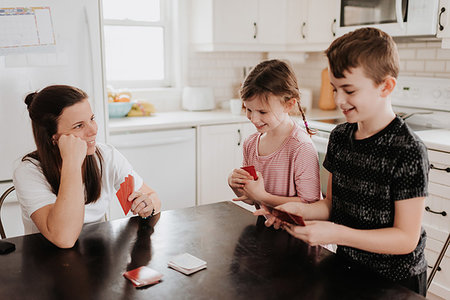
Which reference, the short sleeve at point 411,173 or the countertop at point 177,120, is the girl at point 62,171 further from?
the countertop at point 177,120

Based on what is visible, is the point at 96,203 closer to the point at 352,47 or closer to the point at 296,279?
the point at 296,279

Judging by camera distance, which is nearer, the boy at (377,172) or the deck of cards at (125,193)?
the boy at (377,172)

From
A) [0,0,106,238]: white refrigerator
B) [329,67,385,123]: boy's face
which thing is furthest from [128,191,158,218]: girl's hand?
[0,0,106,238]: white refrigerator

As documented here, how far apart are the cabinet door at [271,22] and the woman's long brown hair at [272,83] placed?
2351 millimetres

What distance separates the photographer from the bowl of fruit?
3.40 metres

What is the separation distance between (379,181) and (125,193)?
2.76ft

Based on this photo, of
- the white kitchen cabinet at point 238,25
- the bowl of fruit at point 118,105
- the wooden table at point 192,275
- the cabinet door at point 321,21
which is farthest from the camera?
the white kitchen cabinet at point 238,25

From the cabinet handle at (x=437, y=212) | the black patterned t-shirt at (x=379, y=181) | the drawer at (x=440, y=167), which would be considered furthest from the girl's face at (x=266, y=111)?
the cabinet handle at (x=437, y=212)

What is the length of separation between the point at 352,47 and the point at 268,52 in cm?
316

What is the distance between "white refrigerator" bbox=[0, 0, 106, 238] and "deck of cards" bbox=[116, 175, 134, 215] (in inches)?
42.2

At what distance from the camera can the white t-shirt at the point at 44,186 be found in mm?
1533

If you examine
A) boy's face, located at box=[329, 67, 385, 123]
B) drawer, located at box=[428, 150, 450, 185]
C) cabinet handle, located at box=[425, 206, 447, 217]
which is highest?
boy's face, located at box=[329, 67, 385, 123]

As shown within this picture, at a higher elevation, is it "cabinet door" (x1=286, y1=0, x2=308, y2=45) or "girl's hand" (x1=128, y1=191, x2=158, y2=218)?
"cabinet door" (x1=286, y1=0, x2=308, y2=45)

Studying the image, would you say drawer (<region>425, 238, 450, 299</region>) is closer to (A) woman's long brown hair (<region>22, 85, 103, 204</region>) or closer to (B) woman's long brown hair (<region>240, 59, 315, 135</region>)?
(B) woman's long brown hair (<region>240, 59, 315, 135</region>)
